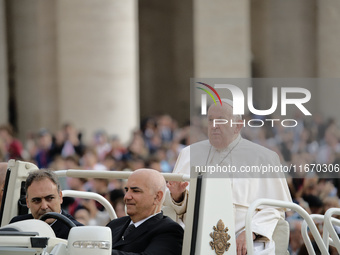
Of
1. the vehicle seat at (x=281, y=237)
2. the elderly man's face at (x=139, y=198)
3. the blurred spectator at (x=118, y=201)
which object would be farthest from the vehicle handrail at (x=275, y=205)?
the blurred spectator at (x=118, y=201)

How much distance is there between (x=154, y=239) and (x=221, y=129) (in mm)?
1317

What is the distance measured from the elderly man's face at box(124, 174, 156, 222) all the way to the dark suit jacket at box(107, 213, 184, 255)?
0.07 meters

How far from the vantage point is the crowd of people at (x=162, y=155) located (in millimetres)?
11380

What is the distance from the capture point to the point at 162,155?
688 inches

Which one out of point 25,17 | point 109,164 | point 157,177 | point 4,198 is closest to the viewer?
point 157,177

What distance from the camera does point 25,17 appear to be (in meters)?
29.9

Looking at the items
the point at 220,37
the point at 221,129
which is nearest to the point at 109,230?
the point at 221,129

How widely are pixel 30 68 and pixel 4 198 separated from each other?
75.5 feet

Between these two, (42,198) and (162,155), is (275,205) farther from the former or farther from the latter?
(162,155)

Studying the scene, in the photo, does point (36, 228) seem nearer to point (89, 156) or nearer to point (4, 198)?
point (4, 198)

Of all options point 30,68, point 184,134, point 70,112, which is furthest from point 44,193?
point 30,68

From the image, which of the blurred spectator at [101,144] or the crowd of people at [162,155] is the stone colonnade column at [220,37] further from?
the blurred spectator at [101,144]

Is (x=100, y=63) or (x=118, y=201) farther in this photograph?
(x=100, y=63)

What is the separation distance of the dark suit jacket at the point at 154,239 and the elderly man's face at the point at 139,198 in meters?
0.07
